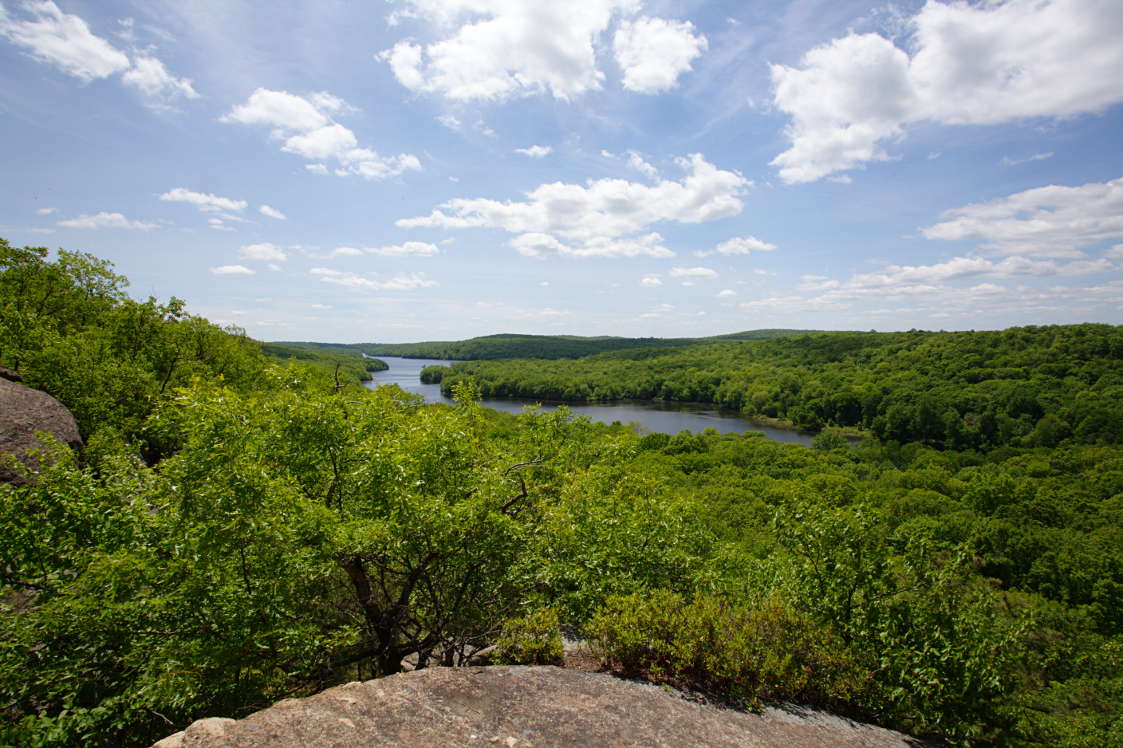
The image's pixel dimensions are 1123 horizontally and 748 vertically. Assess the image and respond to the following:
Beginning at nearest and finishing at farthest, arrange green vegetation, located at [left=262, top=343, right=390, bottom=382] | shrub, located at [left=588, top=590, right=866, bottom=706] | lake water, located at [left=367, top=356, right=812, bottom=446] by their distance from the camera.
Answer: shrub, located at [left=588, top=590, right=866, bottom=706] → green vegetation, located at [left=262, top=343, right=390, bottom=382] → lake water, located at [left=367, top=356, right=812, bottom=446]

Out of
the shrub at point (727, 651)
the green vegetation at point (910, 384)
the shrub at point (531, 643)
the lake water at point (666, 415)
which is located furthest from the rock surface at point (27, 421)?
the lake water at point (666, 415)

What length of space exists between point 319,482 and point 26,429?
7.93 metres

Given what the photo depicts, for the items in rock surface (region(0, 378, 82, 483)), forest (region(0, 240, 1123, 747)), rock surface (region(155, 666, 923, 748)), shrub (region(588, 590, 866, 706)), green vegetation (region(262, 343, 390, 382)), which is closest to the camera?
rock surface (region(155, 666, 923, 748))

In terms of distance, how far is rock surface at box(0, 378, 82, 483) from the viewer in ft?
33.7

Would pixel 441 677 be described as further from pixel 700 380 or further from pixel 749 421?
pixel 700 380

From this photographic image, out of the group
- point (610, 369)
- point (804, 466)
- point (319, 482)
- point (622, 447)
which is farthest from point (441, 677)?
point (610, 369)

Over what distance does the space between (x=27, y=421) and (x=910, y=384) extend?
412 feet

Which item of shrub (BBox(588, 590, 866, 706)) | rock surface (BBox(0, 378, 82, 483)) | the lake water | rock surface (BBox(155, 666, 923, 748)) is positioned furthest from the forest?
the lake water

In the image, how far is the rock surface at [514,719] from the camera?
4824 millimetres

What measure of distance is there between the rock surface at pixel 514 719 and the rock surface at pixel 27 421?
9.25 meters

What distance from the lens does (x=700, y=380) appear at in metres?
136

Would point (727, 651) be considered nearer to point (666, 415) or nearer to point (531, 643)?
point (531, 643)

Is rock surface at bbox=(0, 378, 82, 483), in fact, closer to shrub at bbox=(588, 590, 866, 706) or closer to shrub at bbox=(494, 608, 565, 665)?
shrub at bbox=(494, 608, 565, 665)

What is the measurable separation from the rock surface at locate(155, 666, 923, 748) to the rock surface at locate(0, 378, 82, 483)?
925cm
